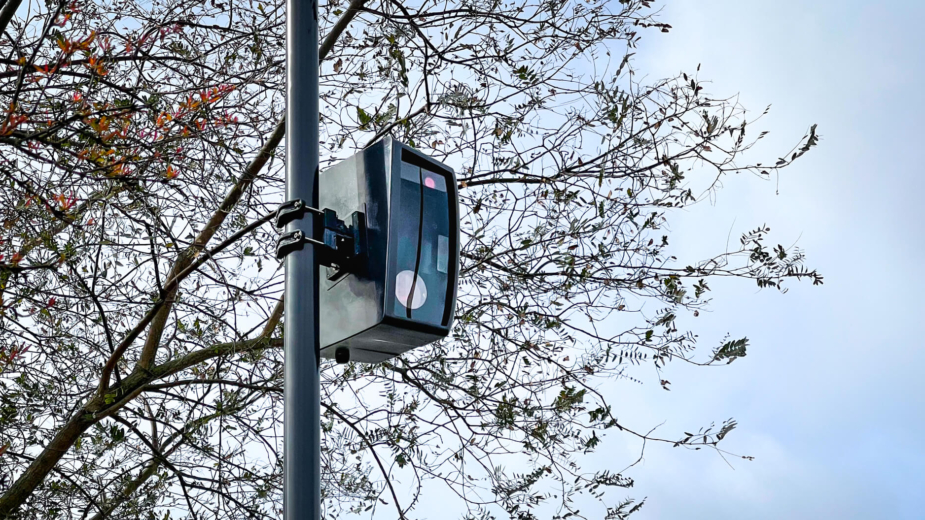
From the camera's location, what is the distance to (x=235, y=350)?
6.33 m

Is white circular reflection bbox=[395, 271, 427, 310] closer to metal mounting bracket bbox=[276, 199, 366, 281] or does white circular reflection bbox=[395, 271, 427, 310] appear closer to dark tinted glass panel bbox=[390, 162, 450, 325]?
dark tinted glass panel bbox=[390, 162, 450, 325]

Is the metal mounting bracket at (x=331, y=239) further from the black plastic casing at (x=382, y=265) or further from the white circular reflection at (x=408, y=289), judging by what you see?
the white circular reflection at (x=408, y=289)

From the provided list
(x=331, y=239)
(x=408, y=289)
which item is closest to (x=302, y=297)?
(x=331, y=239)

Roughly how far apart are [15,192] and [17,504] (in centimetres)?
213

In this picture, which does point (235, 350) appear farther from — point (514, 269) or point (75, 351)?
point (514, 269)

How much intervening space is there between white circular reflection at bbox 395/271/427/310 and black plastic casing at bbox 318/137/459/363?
1 cm

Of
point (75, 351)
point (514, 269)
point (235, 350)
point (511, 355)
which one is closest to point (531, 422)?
point (511, 355)

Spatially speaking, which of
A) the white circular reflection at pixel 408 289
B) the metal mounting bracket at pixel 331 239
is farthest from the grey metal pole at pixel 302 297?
the white circular reflection at pixel 408 289

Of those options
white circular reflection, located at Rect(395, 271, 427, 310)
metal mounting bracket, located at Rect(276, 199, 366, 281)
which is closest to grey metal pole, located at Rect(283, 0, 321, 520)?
metal mounting bracket, located at Rect(276, 199, 366, 281)

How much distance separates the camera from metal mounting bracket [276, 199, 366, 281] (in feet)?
9.89

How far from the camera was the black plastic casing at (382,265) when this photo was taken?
2914 mm

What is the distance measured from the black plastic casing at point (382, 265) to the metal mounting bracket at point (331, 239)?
25 millimetres

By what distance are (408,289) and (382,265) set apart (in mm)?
117

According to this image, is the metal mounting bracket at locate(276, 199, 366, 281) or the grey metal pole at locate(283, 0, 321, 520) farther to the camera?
the metal mounting bracket at locate(276, 199, 366, 281)
